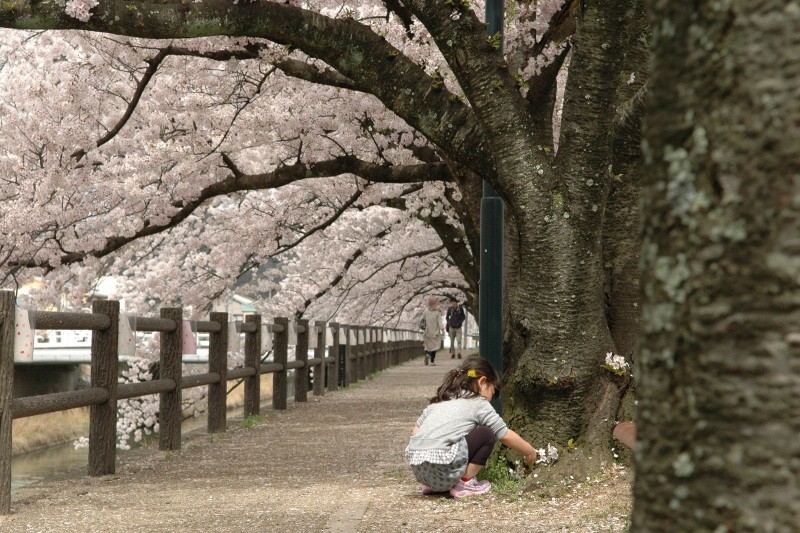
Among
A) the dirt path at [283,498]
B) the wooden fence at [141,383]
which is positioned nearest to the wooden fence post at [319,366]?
the wooden fence at [141,383]

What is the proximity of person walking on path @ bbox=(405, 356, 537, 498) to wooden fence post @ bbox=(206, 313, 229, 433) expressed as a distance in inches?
188

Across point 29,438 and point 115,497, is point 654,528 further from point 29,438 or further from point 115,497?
point 29,438

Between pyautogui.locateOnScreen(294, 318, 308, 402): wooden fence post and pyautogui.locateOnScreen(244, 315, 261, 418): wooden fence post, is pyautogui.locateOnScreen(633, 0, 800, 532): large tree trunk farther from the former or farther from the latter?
pyautogui.locateOnScreen(294, 318, 308, 402): wooden fence post

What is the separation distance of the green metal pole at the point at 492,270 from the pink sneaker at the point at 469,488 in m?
0.84

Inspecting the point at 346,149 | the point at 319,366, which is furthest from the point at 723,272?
the point at 319,366

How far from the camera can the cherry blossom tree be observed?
6.35 metres

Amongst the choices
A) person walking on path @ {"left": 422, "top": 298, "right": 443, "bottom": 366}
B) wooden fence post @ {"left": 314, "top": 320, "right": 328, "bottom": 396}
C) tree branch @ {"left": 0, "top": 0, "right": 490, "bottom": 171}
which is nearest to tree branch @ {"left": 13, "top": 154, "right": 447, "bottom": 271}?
tree branch @ {"left": 0, "top": 0, "right": 490, "bottom": 171}

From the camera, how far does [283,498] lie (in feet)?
21.7

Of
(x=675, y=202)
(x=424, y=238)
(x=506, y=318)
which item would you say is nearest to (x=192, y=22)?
(x=506, y=318)

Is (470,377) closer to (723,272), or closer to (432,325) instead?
(723,272)

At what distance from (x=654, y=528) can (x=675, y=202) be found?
0.51 metres

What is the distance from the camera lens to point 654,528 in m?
1.67

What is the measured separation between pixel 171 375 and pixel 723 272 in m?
8.10

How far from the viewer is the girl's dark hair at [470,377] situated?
20.4 feet
